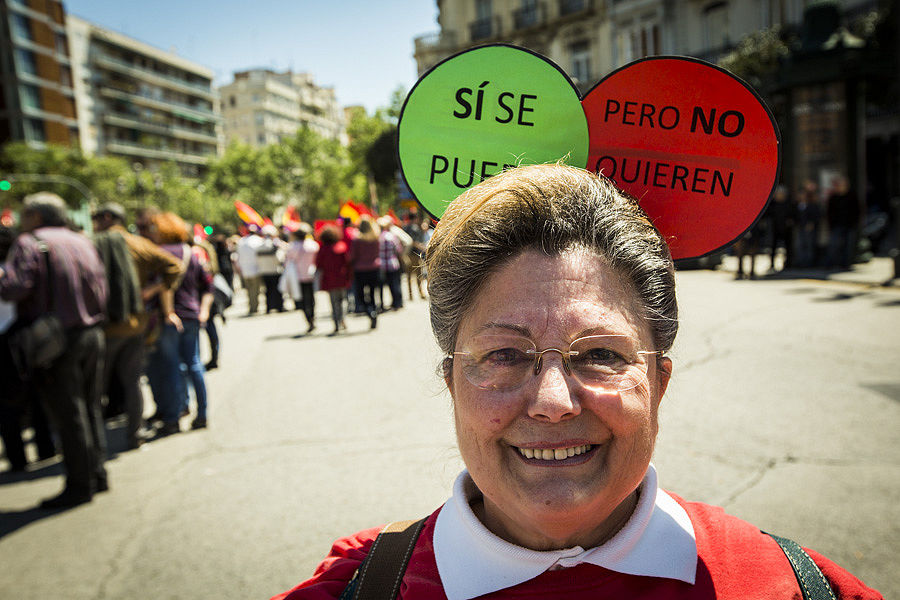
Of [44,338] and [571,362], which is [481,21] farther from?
[571,362]

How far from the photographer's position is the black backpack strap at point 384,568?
47.1 inches

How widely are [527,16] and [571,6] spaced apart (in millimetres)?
3012

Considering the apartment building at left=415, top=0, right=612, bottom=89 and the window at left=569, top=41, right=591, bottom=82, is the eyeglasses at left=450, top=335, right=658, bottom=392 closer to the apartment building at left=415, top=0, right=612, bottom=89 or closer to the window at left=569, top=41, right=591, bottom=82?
the apartment building at left=415, top=0, right=612, bottom=89

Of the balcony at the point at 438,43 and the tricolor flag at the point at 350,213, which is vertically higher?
the balcony at the point at 438,43

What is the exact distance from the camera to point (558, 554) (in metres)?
1.13

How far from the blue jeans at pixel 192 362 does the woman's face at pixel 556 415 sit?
5.04 m

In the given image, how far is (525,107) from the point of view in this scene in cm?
135

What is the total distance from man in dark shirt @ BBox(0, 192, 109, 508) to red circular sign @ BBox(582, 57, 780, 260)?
3909mm

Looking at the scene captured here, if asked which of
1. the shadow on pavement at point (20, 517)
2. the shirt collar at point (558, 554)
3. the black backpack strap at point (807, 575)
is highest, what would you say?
the shirt collar at point (558, 554)

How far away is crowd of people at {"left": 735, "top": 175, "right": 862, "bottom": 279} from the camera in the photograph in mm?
12430

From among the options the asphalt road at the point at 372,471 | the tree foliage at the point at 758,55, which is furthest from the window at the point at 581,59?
the asphalt road at the point at 372,471

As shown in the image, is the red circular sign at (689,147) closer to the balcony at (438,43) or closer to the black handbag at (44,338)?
the black handbag at (44,338)

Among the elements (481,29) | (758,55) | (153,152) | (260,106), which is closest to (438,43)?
(481,29)

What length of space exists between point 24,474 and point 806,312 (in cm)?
879
